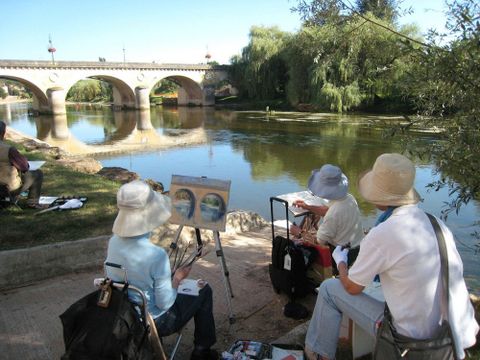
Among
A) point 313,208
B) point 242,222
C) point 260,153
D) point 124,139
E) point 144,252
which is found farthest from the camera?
point 124,139

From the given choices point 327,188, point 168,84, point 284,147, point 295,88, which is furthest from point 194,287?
point 168,84

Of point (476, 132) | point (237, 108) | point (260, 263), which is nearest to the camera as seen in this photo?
point (476, 132)

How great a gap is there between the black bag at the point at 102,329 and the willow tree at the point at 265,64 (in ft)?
125

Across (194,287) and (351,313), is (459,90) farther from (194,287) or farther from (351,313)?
(194,287)

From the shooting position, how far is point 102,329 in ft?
6.72

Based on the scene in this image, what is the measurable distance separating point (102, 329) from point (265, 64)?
39168mm

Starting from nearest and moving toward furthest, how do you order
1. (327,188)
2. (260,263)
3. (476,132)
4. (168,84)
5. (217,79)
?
1. (476,132)
2. (327,188)
3. (260,263)
4. (217,79)
5. (168,84)

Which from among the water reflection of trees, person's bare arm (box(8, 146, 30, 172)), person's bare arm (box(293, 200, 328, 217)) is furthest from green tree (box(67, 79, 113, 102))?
person's bare arm (box(293, 200, 328, 217))

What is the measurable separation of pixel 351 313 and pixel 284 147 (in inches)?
594

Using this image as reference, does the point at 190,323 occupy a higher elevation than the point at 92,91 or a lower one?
lower

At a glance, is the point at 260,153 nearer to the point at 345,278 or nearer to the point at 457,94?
the point at 457,94

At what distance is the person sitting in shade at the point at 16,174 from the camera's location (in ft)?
17.3

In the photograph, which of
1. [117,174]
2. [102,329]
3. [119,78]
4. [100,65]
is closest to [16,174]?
[102,329]

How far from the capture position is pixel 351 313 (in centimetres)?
252
